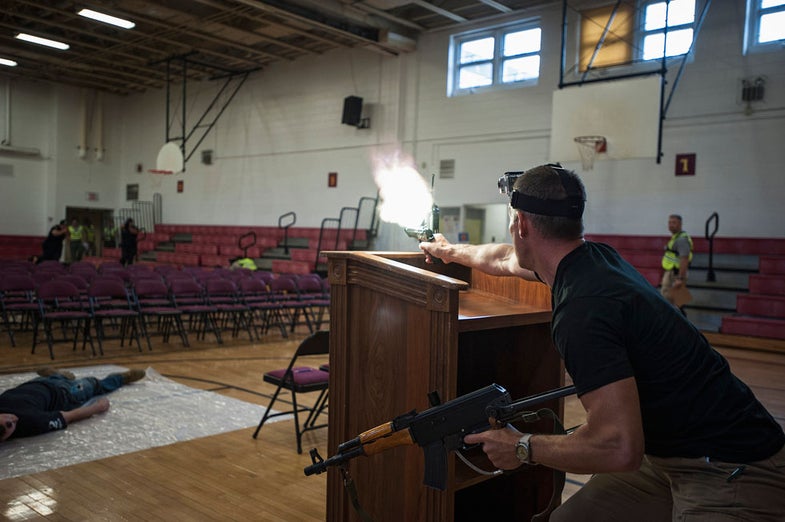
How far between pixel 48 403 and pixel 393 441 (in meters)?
3.69

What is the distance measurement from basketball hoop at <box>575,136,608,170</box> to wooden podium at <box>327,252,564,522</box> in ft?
24.8

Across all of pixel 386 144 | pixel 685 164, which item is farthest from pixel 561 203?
pixel 386 144

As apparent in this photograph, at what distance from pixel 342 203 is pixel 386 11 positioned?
4.41 metres

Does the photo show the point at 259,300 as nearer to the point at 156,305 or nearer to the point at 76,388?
the point at 156,305

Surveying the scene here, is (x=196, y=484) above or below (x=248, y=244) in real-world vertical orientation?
below

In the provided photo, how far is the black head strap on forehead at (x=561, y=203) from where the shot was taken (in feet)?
4.99

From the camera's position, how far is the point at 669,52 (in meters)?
10.3

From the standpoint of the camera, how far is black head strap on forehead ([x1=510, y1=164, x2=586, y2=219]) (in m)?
1.52

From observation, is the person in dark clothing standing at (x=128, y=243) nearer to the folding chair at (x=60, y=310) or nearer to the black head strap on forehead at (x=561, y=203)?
the folding chair at (x=60, y=310)

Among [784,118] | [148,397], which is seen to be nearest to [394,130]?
[784,118]

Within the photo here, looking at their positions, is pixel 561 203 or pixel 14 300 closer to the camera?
pixel 561 203

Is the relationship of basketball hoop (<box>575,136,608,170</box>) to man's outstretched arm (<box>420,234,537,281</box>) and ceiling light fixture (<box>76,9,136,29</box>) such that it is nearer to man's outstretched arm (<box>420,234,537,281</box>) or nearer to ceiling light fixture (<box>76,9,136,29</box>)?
man's outstretched arm (<box>420,234,537,281</box>)

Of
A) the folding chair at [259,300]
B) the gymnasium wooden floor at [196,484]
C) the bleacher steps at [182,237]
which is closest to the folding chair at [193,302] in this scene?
the folding chair at [259,300]

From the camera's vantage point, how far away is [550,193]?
1.52m
